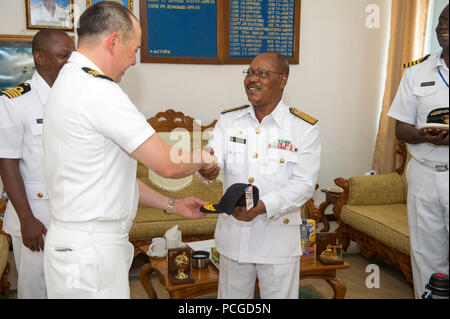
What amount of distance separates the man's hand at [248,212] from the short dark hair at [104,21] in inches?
30.7

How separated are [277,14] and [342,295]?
9.62 ft

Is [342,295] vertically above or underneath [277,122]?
underneath

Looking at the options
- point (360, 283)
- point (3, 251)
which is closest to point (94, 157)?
point (3, 251)

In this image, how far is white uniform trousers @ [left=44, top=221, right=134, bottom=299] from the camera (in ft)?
4.12

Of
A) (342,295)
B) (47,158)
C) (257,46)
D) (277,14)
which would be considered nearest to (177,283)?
(342,295)

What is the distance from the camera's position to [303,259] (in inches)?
104

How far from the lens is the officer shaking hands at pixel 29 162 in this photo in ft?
5.97

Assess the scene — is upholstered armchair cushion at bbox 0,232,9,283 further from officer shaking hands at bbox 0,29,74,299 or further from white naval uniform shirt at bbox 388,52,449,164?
white naval uniform shirt at bbox 388,52,449,164

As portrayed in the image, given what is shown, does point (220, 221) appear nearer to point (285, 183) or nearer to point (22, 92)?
point (285, 183)

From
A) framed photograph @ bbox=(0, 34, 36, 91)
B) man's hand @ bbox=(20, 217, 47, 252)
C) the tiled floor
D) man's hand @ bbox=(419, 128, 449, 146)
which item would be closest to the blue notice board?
framed photograph @ bbox=(0, 34, 36, 91)

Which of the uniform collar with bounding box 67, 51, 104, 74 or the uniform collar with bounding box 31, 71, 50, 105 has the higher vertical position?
the uniform collar with bounding box 67, 51, 104, 74

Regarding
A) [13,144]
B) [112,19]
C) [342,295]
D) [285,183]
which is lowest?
[342,295]

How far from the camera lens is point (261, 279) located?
6.09 ft

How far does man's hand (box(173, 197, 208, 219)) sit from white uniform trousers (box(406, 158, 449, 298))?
37.4 inches
